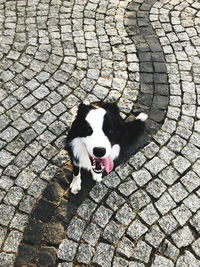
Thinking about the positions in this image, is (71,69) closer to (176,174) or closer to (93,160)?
(93,160)

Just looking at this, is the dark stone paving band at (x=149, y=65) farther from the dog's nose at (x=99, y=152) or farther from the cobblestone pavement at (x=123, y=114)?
the dog's nose at (x=99, y=152)

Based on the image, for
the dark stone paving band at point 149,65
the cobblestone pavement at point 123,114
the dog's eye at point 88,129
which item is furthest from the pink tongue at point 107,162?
the dark stone paving band at point 149,65

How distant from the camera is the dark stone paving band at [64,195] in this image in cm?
376

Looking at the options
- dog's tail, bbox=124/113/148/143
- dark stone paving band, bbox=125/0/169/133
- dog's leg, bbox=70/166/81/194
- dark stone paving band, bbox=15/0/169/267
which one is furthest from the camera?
dark stone paving band, bbox=125/0/169/133

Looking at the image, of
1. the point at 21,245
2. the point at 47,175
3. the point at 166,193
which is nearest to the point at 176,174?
the point at 166,193

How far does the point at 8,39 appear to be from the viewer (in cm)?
626

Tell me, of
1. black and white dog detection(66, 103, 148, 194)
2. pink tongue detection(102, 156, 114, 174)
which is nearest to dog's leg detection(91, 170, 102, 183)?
black and white dog detection(66, 103, 148, 194)

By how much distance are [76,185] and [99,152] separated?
46.9 inches

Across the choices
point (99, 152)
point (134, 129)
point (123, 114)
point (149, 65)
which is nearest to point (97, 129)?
point (99, 152)

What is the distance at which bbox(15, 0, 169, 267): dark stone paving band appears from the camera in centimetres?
376

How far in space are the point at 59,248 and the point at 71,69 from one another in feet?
12.5

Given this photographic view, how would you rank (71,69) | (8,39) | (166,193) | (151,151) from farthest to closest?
1. (8,39)
2. (71,69)
3. (151,151)
4. (166,193)

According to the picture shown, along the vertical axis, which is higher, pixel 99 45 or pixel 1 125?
pixel 99 45

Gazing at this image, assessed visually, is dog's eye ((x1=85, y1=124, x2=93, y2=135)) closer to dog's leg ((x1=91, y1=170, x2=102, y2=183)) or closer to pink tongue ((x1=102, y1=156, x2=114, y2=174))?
pink tongue ((x1=102, y1=156, x2=114, y2=174))
